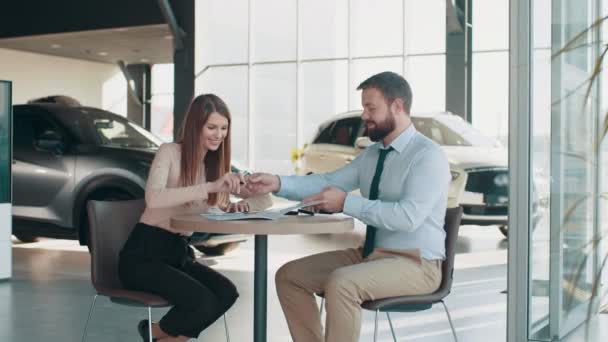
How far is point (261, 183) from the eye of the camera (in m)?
3.52

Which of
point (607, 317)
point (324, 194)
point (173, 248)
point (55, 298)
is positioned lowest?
point (55, 298)

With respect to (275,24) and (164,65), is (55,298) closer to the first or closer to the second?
(275,24)

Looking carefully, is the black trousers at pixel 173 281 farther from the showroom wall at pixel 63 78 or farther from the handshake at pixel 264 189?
the showroom wall at pixel 63 78

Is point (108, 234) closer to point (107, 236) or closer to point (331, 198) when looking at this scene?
point (107, 236)

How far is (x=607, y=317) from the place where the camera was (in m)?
3.28

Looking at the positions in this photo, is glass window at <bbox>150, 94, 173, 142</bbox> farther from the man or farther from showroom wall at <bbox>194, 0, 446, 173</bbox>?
the man

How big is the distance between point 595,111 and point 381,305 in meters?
1.18

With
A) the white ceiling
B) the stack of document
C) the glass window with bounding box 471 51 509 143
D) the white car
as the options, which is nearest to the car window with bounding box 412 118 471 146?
the white car

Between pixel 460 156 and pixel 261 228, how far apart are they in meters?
6.56

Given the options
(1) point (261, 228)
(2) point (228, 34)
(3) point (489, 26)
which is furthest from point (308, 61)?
(1) point (261, 228)

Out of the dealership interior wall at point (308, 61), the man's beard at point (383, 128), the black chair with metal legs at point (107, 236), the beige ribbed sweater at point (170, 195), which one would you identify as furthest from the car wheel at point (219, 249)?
the man's beard at point (383, 128)

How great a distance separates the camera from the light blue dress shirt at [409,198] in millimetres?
3189

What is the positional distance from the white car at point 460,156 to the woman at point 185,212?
5.32 m

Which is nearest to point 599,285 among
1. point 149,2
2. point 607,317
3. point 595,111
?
point 607,317
